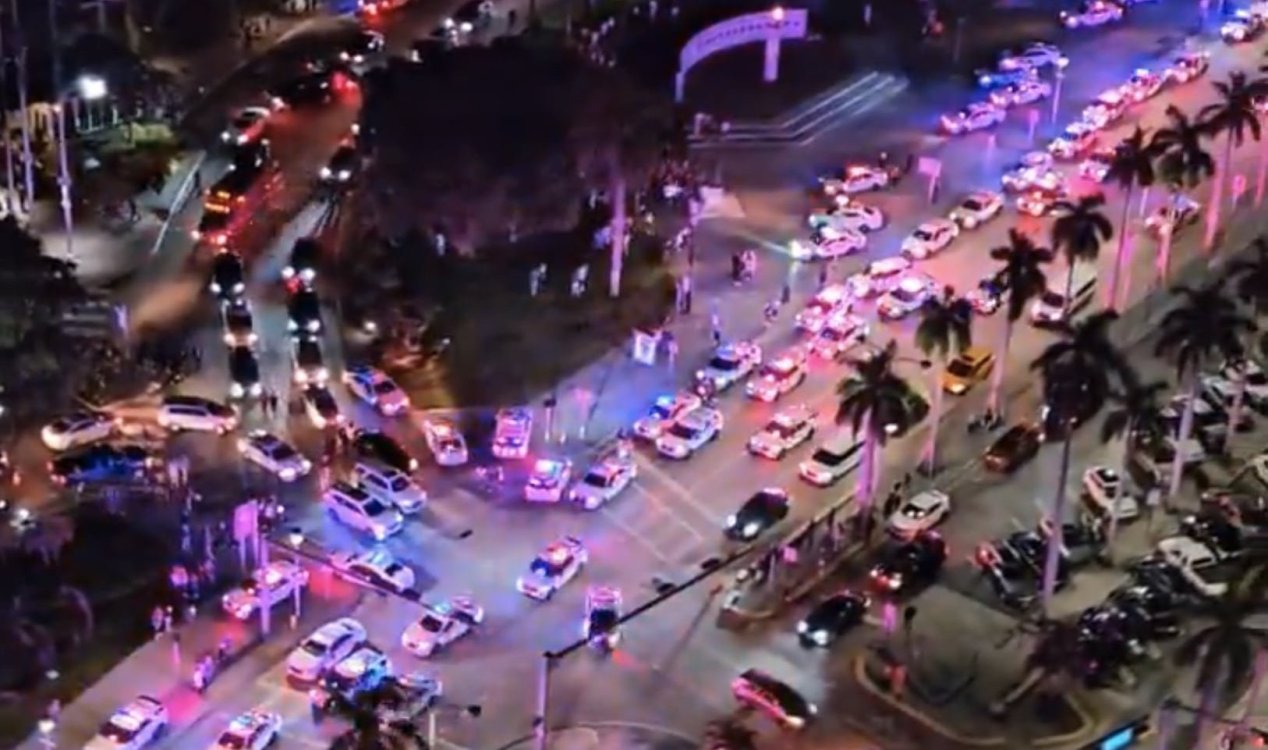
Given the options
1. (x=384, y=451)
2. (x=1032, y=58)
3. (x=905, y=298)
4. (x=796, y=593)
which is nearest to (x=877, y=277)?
(x=905, y=298)

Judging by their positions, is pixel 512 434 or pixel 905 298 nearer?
pixel 512 434

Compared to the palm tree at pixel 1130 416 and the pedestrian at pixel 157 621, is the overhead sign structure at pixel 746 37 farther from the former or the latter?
the pedestrian at pixel 157 621

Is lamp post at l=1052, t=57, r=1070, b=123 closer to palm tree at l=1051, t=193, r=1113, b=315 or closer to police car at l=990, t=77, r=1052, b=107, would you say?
police car at l=990, t=77, r=1052, b=107

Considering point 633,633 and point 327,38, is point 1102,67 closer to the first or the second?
point 327,38

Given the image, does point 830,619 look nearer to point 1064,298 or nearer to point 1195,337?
point 1195,337

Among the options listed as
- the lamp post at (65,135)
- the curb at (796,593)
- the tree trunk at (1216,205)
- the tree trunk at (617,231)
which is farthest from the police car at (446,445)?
the tree trunk at (1216,205)

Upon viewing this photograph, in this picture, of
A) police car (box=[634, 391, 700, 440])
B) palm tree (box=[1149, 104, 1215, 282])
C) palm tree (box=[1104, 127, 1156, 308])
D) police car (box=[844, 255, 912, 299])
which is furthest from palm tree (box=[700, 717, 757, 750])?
palm tree (box=[1149, 104, 1215, 282])
